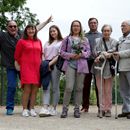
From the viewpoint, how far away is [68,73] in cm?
1020

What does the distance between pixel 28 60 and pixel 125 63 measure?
6.34 ft

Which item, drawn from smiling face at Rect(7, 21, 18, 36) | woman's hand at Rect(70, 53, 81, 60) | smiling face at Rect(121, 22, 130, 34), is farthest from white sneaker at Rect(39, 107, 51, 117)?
smiling face at Rect(121, 22, 130, 34)

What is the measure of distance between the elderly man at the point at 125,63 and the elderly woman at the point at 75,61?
668 millimetres

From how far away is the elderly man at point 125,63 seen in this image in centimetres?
1029

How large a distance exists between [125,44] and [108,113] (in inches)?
56.8

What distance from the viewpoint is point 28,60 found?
1046cm

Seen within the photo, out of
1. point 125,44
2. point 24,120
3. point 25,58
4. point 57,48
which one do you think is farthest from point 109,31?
point 24,120

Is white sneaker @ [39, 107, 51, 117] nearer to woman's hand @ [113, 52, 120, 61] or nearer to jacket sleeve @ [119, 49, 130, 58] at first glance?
woman's hand @ [113, 52, 120, 61]

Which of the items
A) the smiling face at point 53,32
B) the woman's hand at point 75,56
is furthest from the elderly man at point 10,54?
the woman's hand at point 75,56

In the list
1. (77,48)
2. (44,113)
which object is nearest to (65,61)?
(77,48)

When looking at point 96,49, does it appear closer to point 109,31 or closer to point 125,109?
point 109,31

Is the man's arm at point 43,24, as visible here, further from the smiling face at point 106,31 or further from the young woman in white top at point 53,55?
the smiling face at point 106,31

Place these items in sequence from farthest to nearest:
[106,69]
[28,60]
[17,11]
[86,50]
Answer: [17,11] → [106,69] → [28,60] → [86,50]

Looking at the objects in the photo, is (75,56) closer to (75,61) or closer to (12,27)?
(75,61)
